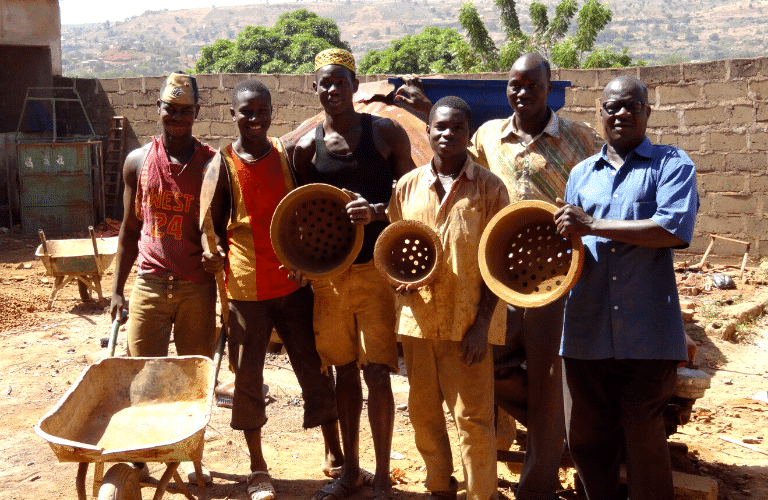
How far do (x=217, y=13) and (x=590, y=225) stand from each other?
160331 mm

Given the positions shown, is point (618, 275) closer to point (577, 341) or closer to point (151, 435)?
point (577, 341)

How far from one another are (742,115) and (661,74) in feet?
3.11

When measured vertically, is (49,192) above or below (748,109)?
below

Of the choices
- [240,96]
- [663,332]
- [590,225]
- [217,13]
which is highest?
[217,13]

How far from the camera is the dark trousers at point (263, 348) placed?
371 centimetres

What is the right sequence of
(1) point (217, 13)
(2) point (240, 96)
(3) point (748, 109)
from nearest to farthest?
(2) point (240, 96), (3) point (748, 109), (1) point (217, 13)

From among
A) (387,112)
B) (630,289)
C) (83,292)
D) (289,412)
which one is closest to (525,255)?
(630,289)

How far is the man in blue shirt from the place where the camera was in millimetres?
2803

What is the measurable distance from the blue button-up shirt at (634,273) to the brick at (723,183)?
593cm

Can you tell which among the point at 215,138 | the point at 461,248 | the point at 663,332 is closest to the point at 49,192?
the point at 215,138

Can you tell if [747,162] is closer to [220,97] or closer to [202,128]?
[220,97]

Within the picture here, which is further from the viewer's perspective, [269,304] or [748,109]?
[748,109]

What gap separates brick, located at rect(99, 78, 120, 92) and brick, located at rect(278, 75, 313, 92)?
3.47 metres

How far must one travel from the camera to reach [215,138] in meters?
10.9
